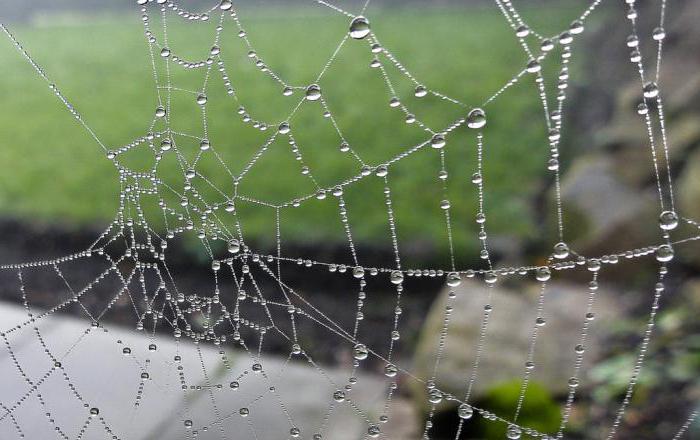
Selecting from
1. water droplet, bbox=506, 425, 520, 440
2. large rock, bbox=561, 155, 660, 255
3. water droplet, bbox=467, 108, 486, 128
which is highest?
water droplet, bbox=467, 108, 486, 128

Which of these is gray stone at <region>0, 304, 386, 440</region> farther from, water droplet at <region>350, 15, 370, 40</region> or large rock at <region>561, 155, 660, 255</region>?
water droplet at <region>350, 15, 370, 40</region>

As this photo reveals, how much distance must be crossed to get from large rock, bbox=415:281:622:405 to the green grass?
62 cm

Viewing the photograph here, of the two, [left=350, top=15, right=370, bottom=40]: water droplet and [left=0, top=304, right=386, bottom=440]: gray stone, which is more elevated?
[left=350, top=15, right=370, bottom=40]: water droplet

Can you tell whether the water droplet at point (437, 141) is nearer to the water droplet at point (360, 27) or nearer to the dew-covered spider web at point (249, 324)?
the dew-covered spider web at point (249, 324)

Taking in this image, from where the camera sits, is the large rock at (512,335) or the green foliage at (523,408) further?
the large rock at (512,335)

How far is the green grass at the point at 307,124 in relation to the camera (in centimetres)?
391

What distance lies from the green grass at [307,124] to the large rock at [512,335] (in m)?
0.62

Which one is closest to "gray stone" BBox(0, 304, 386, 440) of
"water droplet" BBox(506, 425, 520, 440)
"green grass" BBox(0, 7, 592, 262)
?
"water droplet" BBox(506, 425, 520, 440)

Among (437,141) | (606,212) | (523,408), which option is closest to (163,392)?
(523,408)

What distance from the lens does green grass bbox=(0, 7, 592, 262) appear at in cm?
391

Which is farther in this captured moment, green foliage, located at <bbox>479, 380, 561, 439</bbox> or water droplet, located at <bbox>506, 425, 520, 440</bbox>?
green foliage, located at <bbox>479, 380, 561, 439</bbox>

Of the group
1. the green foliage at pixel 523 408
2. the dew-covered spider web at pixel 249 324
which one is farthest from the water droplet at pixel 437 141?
the green foliage at pixel 523 408

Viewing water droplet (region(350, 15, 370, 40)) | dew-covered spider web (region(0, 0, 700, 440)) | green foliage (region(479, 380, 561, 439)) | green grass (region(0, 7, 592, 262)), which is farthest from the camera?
green grass (region(0, 7, 592, 262))

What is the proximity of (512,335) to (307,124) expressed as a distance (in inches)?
107
